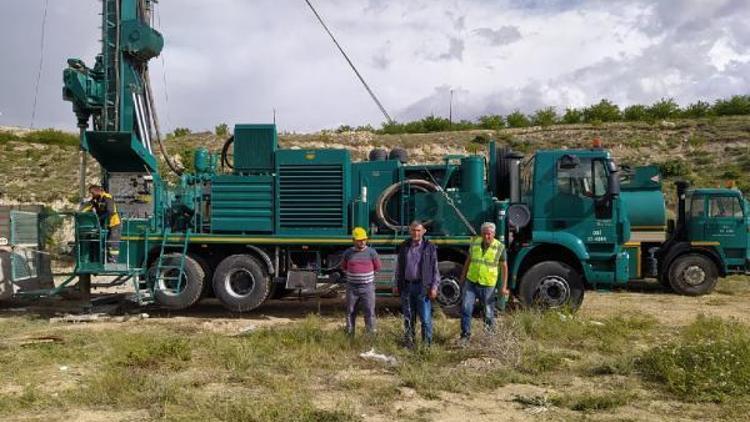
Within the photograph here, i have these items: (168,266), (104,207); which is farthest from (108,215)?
(168,266)

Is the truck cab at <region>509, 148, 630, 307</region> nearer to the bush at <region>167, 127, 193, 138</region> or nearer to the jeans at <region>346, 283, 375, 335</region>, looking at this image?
the jeans at <region>346, 283, 375, 335</region>

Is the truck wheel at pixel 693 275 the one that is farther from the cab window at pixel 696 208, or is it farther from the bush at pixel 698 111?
the bush at pixel 698 111

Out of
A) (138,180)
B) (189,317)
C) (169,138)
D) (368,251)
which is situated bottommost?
(189,317)

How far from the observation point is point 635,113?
1748 inches

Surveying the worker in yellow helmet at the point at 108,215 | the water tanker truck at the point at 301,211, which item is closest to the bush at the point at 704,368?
the water tanker truck at the point at 301,211

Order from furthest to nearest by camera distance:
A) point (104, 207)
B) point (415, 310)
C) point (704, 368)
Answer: point (104, 207) < point (415, 310) < point (704, 368)

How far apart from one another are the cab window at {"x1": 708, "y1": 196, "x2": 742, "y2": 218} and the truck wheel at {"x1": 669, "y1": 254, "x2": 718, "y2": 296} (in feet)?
3.46

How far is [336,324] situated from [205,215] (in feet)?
10.5

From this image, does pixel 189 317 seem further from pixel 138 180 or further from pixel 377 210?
pixel 377 210

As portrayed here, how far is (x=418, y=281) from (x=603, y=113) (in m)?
39.4

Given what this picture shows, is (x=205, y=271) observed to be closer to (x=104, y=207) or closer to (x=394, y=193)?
(x=104, y=207)

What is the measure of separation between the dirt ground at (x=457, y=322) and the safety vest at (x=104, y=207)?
5.51ft

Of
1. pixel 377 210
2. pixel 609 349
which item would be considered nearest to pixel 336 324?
pixel 377 210

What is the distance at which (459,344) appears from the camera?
8.52m
